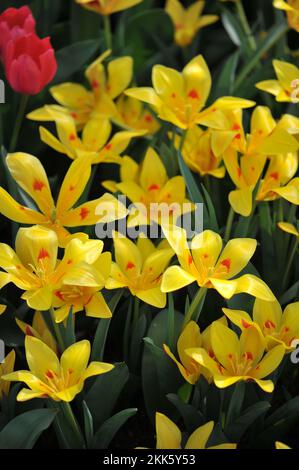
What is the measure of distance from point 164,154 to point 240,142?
0.19 m

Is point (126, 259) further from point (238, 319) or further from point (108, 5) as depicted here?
point (108, 5)

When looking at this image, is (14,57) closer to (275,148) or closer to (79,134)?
(79,134)

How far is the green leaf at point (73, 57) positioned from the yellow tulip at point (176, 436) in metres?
0.79

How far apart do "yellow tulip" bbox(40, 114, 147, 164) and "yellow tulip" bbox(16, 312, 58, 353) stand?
0.27 metres

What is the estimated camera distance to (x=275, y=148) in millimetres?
1235

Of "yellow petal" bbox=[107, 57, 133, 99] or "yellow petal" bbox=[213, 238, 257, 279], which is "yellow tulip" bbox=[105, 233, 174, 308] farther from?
"yellow petal" bbox=[107, 57, 133, 99]

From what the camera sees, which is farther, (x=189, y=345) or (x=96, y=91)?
(x=96, y=91)

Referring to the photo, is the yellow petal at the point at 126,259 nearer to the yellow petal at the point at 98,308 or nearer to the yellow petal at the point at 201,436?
the yellow petal at the point at 98,308

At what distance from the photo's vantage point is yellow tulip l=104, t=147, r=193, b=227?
4.14 feet

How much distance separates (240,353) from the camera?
107 cm

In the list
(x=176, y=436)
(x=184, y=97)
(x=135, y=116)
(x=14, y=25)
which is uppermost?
(x=14, y=25)

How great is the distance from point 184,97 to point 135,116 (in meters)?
0.21

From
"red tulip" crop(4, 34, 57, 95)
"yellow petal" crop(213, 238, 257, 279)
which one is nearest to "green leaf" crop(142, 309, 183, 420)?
"yellow petal" crop(213, 238, 257, 279)

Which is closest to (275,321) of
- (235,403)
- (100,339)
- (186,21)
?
(235,403)
